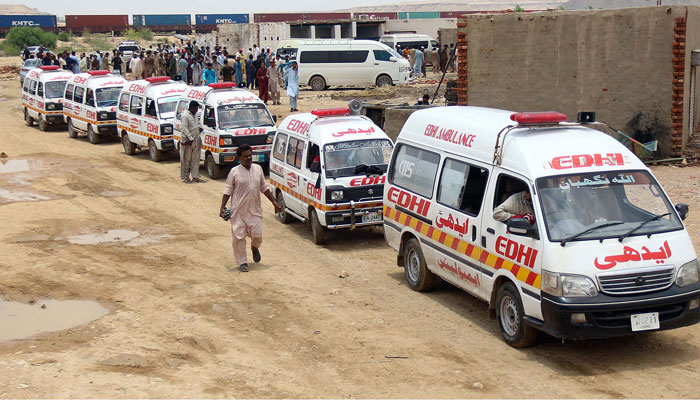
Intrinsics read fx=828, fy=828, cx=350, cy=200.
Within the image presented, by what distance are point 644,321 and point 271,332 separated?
4068mm

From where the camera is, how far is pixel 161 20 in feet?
399

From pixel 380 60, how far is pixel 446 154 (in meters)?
30.1

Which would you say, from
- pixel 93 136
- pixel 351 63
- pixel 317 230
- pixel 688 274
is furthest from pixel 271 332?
pixel 351 63

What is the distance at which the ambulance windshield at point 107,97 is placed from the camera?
27266 millimetres

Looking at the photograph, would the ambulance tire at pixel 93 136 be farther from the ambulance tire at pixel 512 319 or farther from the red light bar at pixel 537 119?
the ambulance tire at pixel 512 319

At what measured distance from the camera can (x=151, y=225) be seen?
621 inches

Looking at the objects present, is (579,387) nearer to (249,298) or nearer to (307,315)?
(307,315)

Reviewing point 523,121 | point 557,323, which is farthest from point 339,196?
point 557,323

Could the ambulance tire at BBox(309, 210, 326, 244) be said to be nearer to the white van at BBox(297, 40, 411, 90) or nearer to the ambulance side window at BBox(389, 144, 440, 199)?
the ambulance side window at BBox(389, 144, 440, 199)

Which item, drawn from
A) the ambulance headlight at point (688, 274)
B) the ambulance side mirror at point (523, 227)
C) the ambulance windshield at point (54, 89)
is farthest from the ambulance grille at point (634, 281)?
the ambulance windshield at point (54, 89)

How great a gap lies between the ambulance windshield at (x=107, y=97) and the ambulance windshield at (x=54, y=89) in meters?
4.06

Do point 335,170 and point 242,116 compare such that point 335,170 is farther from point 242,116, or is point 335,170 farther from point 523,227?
point 242,116

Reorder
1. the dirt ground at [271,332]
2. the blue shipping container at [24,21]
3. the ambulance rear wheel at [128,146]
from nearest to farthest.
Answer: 1. the dirt ground at [271,332]
2. the ambulance rear wheel at [128,146]
3. the blue shipping container at [24,21]

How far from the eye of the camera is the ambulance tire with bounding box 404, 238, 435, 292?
10914 mm
